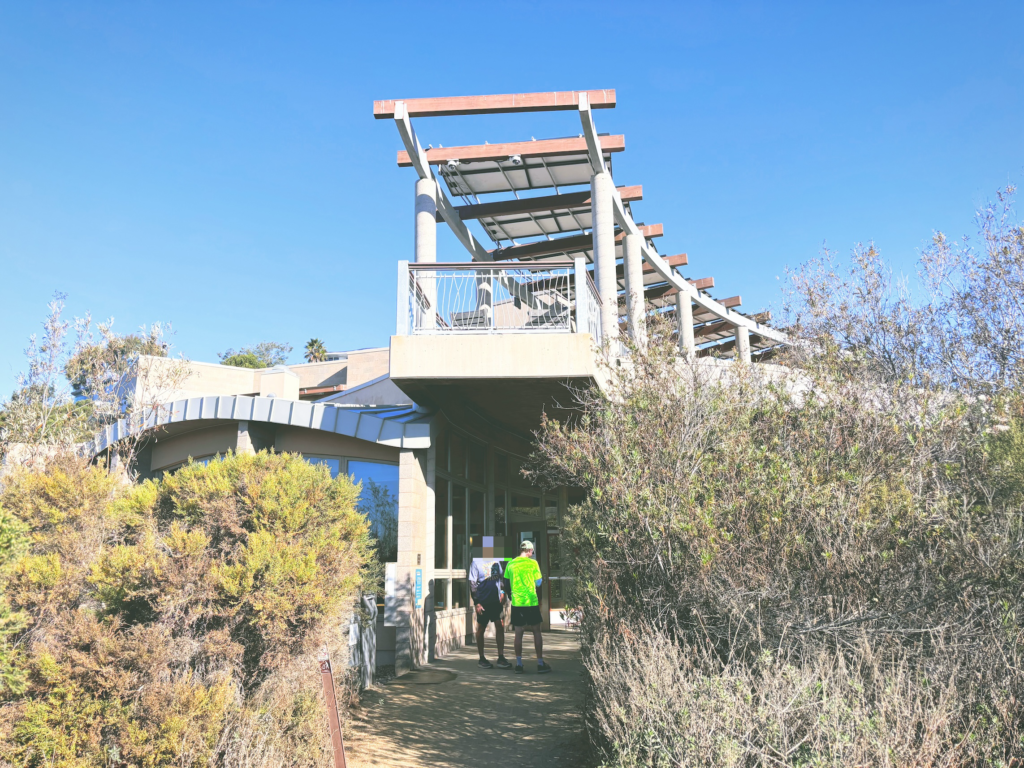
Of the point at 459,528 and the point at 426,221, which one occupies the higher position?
the point at 426,221

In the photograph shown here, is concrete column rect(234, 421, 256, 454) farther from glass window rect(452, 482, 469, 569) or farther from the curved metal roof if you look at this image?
glass window rect(452, 482, 469, 569)

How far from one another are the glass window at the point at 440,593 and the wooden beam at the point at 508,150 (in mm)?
6750

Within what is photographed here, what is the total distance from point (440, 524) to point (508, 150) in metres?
6.33

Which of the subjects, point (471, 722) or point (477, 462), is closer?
point (471, 722)

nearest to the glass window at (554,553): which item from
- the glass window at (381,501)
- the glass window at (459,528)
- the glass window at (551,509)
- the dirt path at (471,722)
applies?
the glass window at (551,509)

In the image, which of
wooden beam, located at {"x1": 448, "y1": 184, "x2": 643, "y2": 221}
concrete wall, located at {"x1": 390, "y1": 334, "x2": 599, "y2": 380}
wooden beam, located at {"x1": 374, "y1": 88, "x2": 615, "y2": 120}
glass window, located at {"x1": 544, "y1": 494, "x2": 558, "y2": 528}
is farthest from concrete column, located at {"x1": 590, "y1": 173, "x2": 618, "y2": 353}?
glass window, located at {"x1": 544, "y1": 494, "x2": 558, "y2": 528}

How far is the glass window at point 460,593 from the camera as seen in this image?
10969mm

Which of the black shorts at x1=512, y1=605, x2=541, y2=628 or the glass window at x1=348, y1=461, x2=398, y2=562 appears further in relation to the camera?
the glass window at x1=348, y1=461, x2=398, y2=562

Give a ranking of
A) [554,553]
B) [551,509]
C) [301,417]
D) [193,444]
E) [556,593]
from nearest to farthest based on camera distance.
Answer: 1. [301,417]
2. [193,444]
3. [554,553]
4. [551,509]
5. [556,593]

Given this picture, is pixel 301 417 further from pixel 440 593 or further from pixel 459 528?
pixel 440 593

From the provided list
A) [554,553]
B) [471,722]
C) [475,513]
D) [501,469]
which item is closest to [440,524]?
[475,513]

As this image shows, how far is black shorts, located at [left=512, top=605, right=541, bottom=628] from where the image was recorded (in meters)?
8.22

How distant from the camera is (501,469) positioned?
13484mm

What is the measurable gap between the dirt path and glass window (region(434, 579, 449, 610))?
5.82ft
